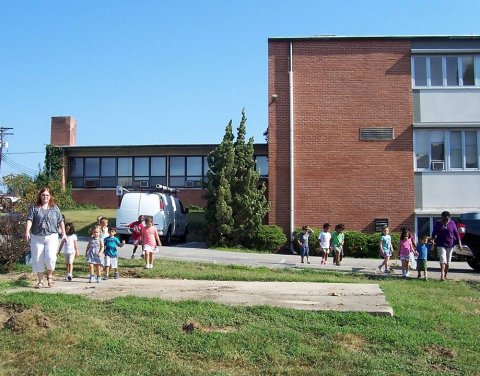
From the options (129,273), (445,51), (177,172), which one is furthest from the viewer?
(177,172)

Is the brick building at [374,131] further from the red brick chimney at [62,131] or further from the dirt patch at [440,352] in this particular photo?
the red brick chimney at [62,131]

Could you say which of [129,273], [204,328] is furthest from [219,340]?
[129,273]

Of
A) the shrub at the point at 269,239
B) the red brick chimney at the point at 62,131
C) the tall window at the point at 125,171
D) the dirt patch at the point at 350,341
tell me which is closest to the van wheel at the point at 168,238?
the shrub at the point at 269,239

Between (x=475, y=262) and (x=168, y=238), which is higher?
(x=168, y=238)

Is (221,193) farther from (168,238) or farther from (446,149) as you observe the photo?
(446,149)

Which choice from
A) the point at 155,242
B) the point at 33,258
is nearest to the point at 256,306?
the point at 33,258

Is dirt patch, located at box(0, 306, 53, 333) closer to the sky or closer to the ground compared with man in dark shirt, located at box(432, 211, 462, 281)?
closer to the ground

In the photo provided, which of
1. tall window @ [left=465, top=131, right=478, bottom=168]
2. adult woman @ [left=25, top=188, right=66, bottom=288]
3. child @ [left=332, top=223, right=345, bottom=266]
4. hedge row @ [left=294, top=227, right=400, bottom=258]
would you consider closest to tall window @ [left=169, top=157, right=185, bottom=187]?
hedge row @ [left=294, top=227, right=400, bottom=258]

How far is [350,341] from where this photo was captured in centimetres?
618

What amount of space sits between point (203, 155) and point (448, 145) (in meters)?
16.2

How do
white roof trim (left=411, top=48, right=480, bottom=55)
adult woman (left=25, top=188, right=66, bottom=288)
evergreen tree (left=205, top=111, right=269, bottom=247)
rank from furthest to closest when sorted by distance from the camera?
white roof trim (left=411, top=48, right=480, bottom=55)
evergreen tree (left=205, top=111, right=269, bottom=247)
adult woman (left=25, top=188, right=66, bottom=288)

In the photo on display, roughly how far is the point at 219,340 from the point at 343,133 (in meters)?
16.5

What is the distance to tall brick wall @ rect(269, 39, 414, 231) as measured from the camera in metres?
21.4

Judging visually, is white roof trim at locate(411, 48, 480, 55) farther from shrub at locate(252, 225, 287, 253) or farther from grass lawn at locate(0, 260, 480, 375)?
grass lawn at locate(0, 260, 480, 375)
